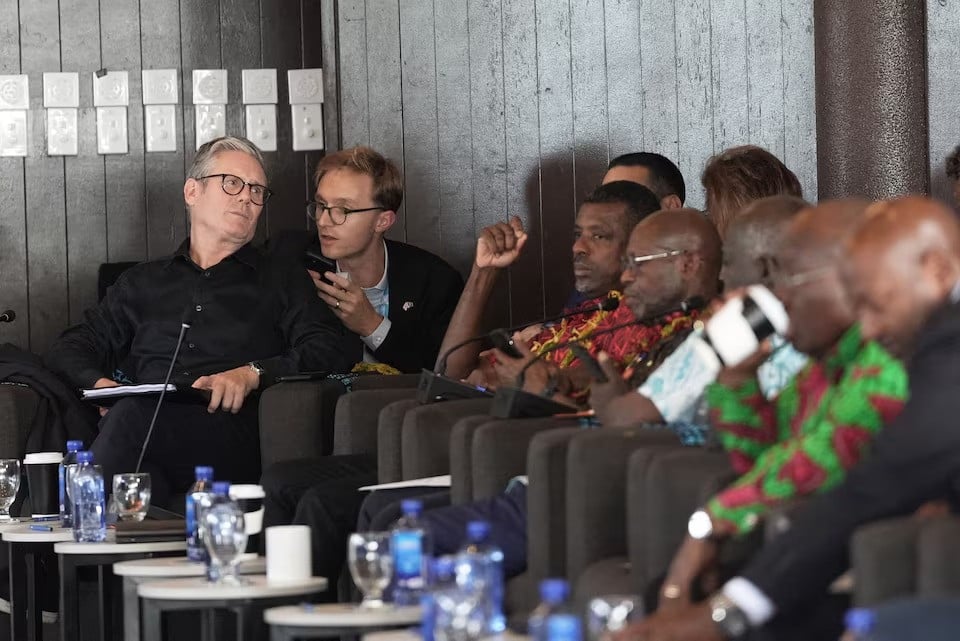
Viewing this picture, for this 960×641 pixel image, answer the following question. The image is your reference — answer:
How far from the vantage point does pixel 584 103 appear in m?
5.66

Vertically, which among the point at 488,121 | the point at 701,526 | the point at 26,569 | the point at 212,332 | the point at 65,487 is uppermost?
the point at 488,121

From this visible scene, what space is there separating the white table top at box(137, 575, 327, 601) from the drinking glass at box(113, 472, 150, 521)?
77 cm

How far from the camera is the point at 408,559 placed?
2.77 meters

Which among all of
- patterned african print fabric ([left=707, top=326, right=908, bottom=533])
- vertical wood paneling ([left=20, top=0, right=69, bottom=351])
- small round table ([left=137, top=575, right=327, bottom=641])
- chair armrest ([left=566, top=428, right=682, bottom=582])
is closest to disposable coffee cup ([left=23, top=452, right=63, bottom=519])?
small round table ([left=137, top=575, right=327, bottom=641])

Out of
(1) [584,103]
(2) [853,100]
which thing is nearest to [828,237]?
(2) [853,100]

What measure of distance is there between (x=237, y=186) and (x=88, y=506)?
4.63ft

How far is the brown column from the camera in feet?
15.7

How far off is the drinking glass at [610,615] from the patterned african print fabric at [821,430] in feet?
0.84

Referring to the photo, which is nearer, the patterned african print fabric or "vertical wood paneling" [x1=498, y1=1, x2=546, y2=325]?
the patterned african print fabric

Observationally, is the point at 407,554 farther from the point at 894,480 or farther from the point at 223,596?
the point at 894,480

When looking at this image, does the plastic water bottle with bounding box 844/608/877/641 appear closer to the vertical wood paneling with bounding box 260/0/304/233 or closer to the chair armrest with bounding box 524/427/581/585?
the chair armrest with bounding box 524/427/581/585

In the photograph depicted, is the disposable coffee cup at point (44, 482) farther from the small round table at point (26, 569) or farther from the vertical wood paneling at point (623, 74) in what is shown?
the vertical wood paneling at point (623, 74)

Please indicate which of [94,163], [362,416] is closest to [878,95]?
[362,416]

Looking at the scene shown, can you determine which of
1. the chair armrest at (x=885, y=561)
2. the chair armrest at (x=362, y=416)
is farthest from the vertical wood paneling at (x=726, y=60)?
the chair armrest at (x=885, y=561)
